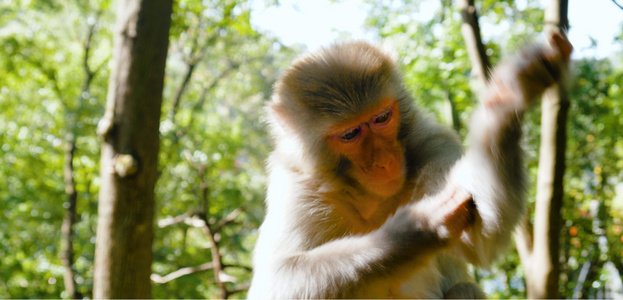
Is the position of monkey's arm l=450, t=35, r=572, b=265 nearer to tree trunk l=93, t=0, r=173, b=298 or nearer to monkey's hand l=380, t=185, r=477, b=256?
monkey's hand l=380, t=185, r=477, b=256

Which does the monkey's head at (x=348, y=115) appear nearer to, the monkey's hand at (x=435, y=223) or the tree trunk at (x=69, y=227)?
the monkey's hand at (x=435, y=223)

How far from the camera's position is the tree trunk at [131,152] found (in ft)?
10.5

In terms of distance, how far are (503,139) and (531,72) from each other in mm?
249

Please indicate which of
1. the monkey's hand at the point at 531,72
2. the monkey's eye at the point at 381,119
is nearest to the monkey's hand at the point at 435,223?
the monkey's hand at the point at 531,72

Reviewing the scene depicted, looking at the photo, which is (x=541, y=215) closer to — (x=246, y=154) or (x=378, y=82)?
(x=378, y=82)

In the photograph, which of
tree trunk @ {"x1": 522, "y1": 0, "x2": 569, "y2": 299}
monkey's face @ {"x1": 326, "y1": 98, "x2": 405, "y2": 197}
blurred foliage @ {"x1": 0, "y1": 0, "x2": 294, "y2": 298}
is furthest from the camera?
blurred foliage @ {"x1": 0, "y1": 0, "x2": 294, "y2": 298}

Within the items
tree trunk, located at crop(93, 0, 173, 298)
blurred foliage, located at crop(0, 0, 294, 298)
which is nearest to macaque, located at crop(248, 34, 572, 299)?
tree trunk, located at crop(93, 0, 173, 298)

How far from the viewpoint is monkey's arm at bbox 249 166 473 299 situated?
5.37ft

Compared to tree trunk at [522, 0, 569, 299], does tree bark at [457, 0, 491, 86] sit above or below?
above

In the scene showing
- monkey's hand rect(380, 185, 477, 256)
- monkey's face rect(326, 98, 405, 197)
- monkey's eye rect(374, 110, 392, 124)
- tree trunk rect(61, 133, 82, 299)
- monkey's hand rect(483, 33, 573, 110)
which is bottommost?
tree trunk rect(61, 133, 82, 299)

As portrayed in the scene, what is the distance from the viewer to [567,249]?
299 inches

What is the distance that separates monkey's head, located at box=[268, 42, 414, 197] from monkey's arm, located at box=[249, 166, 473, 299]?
292 mm

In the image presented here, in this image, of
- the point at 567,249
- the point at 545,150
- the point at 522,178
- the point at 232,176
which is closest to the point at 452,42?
the point at 545,150

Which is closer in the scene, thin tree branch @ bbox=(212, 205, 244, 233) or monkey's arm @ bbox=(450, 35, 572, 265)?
monkey's arm @ bbox=(450, 35, 572, 265)
